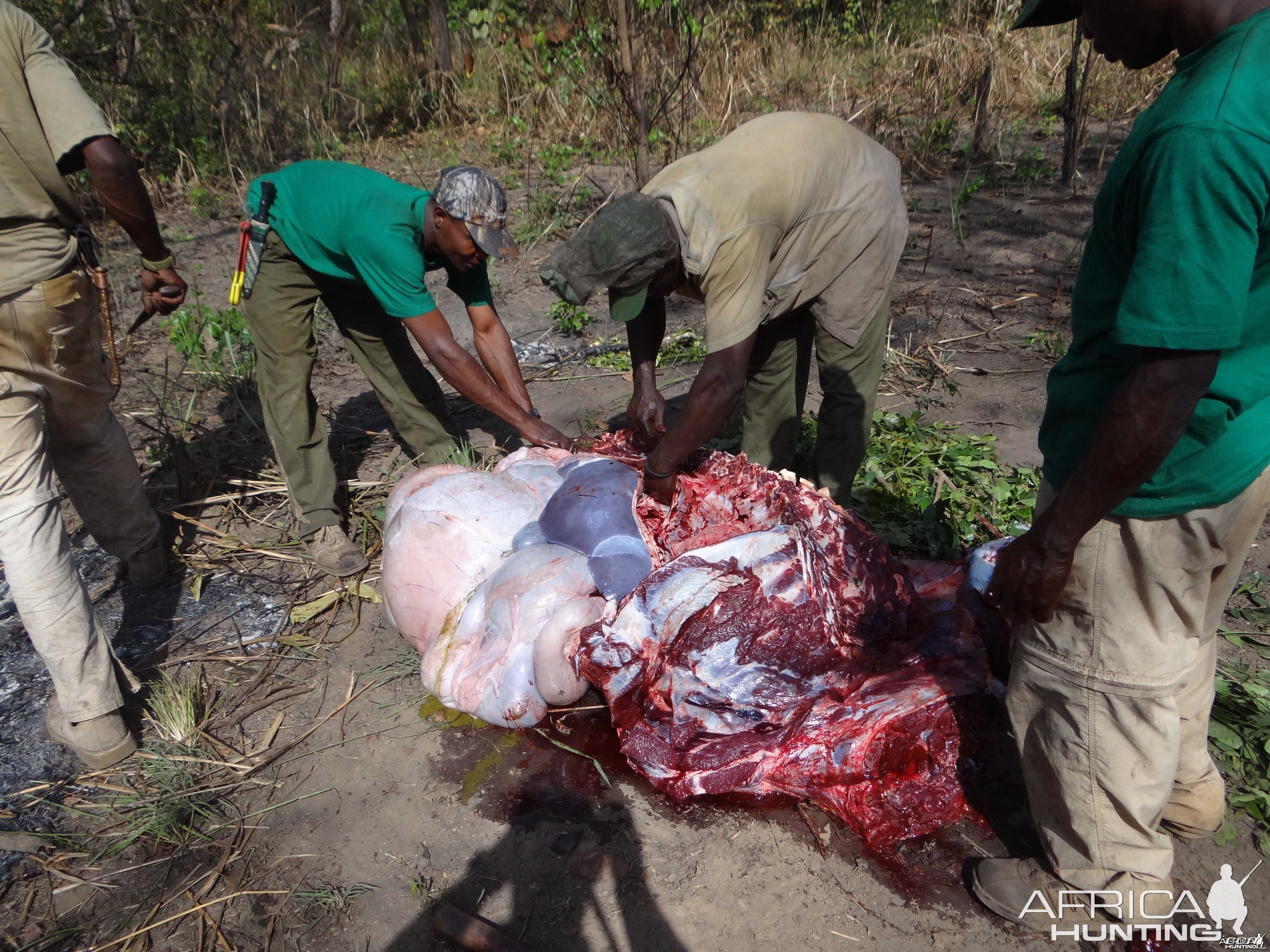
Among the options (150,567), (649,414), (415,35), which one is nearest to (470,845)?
(649,414)

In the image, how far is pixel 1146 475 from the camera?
4.62ft

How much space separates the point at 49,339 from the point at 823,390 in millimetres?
2898

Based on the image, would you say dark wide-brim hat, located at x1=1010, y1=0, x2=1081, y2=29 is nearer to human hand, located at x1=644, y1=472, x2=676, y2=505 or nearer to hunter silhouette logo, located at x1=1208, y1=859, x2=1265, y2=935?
human hand, located at x1=644, y1=472, x2=676, y2=505

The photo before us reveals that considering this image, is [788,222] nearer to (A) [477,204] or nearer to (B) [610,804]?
(A) [477,204]

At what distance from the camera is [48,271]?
2.68 m

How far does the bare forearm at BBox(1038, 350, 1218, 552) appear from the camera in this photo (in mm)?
1315

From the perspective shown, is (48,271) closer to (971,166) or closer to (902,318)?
(902,318)

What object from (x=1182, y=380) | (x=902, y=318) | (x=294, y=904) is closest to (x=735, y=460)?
(x=1182, y=380)

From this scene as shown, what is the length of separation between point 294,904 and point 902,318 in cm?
496

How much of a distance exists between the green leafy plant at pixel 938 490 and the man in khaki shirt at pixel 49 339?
9.96 ft

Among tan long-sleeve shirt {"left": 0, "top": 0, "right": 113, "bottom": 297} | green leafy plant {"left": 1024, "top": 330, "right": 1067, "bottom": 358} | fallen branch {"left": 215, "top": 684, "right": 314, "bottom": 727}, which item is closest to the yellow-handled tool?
tan long-sleeve shirt {"left": 0, "top": 0, "right": 113, "bottom": 297}

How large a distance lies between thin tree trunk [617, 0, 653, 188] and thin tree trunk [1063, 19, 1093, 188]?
3.52m

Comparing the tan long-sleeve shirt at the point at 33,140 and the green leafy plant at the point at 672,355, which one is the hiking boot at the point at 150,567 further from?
the green leafy plant at the point at 672,355

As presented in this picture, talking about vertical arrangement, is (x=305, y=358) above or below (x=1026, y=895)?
above
